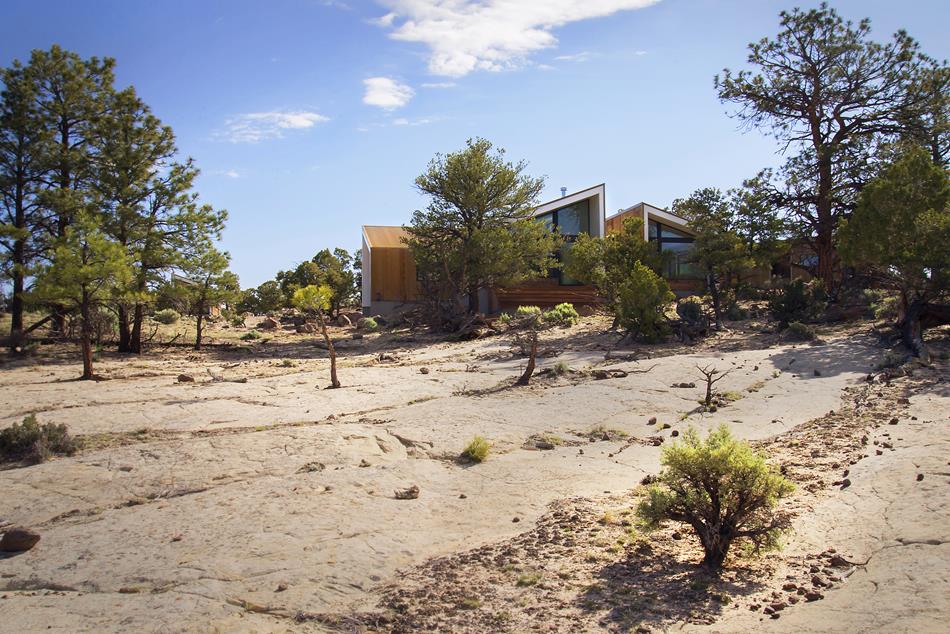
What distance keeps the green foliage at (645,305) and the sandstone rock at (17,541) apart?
15.4 meters

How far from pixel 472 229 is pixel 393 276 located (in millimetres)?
8514

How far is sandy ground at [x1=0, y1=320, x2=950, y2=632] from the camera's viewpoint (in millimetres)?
5105

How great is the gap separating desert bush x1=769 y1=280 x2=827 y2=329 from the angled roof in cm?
1918

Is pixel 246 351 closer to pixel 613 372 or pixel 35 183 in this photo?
pixel 35 183

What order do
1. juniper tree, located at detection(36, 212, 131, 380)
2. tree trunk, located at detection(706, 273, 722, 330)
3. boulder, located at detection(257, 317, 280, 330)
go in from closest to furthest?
1. juniper tree, located at detection(36, 212, 131, 380)
2. tree trunk, located at detection(706, 273, 722, 330)
3. boulder, located at detection(257, 317, 280, 330)

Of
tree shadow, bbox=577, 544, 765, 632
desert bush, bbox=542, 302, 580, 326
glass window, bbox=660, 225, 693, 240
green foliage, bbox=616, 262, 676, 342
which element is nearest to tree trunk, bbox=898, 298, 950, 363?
green foliage, bbox=616, 262, 676, 342

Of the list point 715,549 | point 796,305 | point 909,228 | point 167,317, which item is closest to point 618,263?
point 796,305

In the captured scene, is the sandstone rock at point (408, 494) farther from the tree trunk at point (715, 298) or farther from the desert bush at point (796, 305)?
the desert bush at point (796, 305)

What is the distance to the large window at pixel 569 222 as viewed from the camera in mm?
34969

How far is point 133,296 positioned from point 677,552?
18921 millimetres

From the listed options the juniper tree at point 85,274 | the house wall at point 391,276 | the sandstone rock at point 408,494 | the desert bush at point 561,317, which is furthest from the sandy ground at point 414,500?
the house wall at point 391,276

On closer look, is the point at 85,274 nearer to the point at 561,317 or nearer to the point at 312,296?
the point at 312,296

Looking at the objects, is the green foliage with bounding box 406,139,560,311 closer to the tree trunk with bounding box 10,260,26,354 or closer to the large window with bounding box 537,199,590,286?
the large window with bounding box 537,199,590,286

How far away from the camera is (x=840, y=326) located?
19250 millimetres
